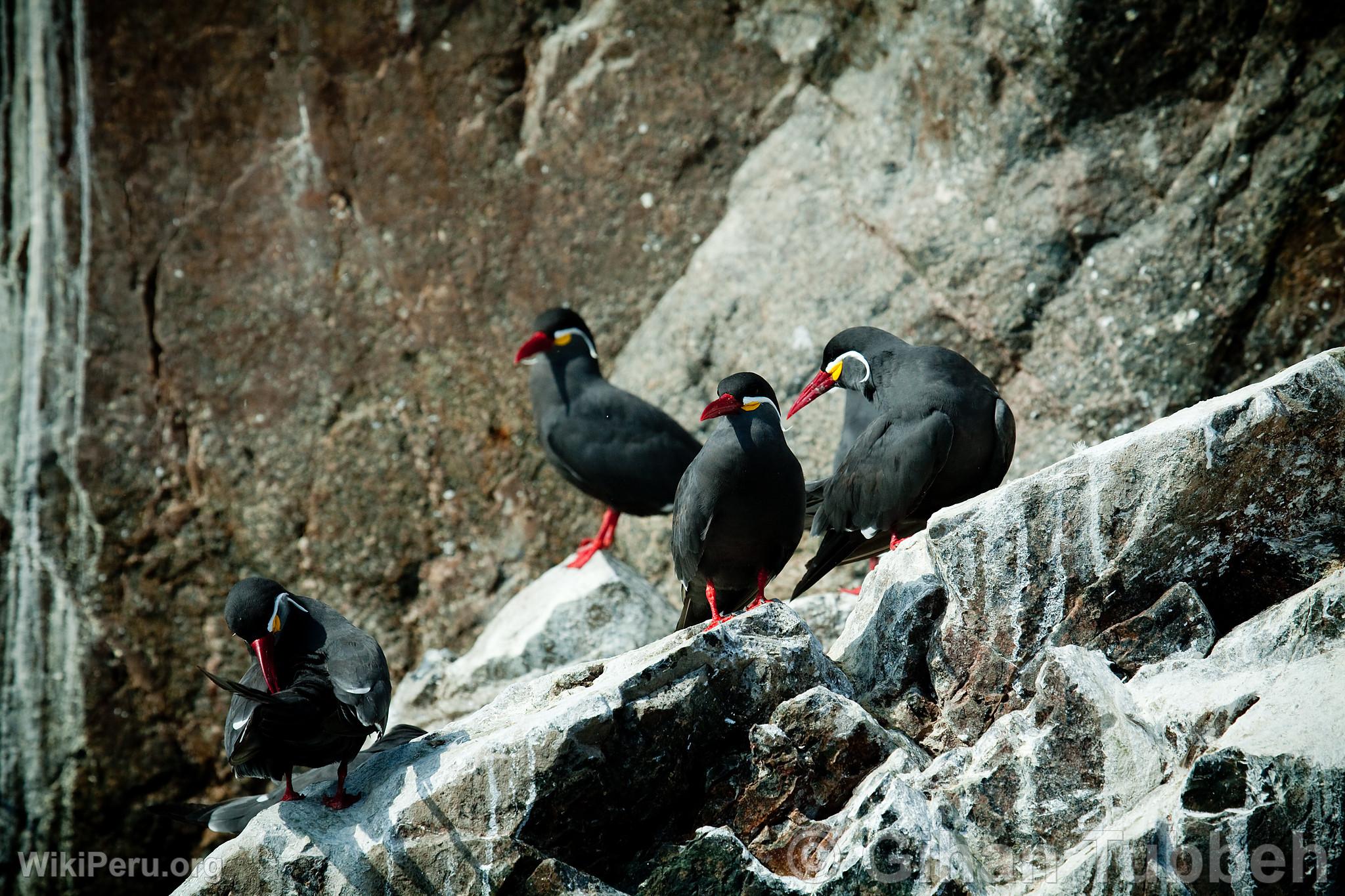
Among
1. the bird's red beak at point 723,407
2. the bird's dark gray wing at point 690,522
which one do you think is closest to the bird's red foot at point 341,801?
the bird's dark gray wing at point 690,522

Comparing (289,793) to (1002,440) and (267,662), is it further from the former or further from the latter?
(1002,440)

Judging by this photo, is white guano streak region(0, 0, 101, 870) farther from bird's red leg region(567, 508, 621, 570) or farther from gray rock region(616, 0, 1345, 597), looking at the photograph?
Result: gray rock region(616, 0, 1345, 597)

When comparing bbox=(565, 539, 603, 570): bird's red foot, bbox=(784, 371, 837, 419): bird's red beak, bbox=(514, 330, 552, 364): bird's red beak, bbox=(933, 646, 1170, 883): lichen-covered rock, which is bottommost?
bbox=(933, 646, 1170, 883): lichen-covered rock

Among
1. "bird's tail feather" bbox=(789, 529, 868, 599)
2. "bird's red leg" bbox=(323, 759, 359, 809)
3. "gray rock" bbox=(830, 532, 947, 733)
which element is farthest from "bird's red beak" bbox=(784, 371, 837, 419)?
"bird's red leg" bbox=(323, 759, 359, 809)

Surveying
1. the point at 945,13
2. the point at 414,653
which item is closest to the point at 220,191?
the point at 414,653

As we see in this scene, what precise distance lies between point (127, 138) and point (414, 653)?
151 inches

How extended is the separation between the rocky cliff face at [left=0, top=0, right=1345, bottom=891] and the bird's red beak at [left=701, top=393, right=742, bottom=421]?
2.50 meters

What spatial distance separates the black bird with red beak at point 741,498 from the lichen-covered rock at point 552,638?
1004mm

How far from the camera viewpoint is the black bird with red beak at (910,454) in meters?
5.11

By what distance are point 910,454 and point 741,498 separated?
828 millimetres

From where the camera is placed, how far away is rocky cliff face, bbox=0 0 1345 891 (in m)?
7.52

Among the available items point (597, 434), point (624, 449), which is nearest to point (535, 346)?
point (597, 434)

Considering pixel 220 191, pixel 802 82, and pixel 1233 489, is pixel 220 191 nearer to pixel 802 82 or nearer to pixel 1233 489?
pixel 802 82

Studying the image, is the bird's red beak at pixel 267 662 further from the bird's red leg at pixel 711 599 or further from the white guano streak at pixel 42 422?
the white guano streak at pixel 42 422
